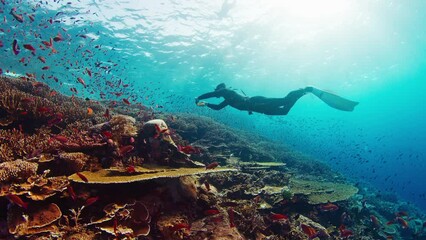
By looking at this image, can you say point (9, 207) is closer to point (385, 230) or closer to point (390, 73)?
point (385, 230)

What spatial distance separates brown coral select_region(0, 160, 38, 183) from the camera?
13.6 ft

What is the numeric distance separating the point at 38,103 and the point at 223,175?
670 cm

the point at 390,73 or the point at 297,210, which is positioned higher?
the point at 390,73

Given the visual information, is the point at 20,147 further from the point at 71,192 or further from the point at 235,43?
the point at 235,43

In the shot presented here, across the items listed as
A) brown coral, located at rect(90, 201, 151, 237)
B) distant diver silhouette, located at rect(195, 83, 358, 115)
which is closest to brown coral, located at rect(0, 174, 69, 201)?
brown coral, located at rect(90, 201, 151, 237)

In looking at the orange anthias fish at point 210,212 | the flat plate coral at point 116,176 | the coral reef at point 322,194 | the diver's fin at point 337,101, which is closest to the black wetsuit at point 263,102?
the diver's fin at point 337,101

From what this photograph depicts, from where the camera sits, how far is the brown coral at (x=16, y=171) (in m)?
4.16

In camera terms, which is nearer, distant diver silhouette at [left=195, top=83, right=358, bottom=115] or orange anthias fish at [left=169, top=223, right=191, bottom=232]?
orange anthias fish at [left=169, top=223, right=191, bottom=232]

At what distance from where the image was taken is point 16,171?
13.9 feet

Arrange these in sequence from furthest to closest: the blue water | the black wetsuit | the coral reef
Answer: the blue water
the black wetsuit
the coral reef

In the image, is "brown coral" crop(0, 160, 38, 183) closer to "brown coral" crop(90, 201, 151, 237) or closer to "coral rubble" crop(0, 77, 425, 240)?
"coral rubble" crop(0, 77, 425, 240)

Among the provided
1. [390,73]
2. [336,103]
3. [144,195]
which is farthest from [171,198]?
[390,73]

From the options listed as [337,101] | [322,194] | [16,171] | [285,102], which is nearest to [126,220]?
[16,171]

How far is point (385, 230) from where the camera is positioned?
12414mm
